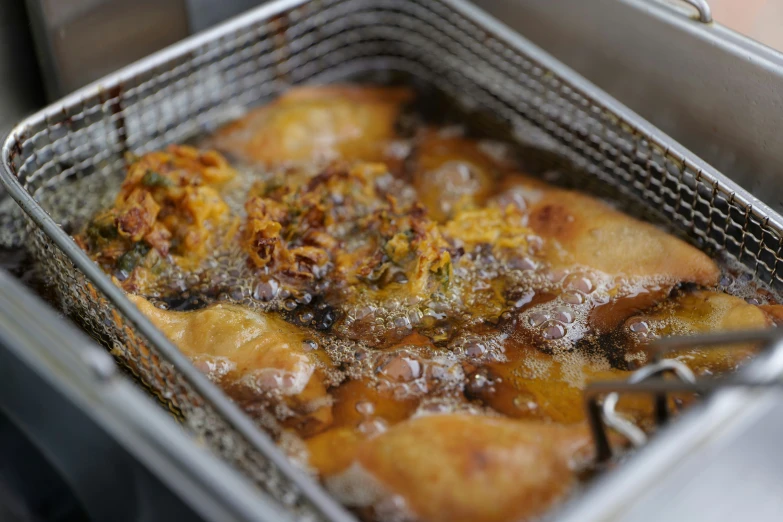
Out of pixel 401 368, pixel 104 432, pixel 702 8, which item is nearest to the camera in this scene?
pixel 104 432

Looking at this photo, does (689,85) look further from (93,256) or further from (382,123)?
(93,256)

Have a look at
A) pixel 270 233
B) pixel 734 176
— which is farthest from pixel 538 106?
pixel 270 233

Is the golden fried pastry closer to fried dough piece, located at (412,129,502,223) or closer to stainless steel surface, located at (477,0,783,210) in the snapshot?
fried dough piece, located at (412,129,502,223)

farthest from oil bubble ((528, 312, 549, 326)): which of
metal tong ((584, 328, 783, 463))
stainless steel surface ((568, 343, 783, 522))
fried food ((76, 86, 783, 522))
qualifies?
stainless steel surface ((568, 343, 783, 522))

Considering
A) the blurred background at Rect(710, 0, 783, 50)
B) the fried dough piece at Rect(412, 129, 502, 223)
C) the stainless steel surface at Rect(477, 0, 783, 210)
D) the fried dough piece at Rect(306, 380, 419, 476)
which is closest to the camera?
the fried dough piece at Rect(306, 380, 419, 476)

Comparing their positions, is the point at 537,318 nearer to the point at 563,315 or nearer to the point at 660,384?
the point at 563,315

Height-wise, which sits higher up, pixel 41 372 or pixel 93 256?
pixel 41 372

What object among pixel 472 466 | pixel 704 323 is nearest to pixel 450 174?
pixel 704 323
